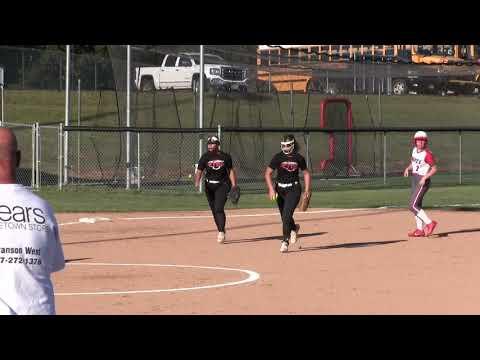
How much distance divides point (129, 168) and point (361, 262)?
709 inches

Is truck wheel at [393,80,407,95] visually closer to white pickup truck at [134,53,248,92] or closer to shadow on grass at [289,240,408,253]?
white pickup truck at [134,53,248,92]

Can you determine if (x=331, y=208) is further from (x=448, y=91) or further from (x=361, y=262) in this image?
(x=448, y=91)

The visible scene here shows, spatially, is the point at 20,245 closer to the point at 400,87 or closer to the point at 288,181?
the point at 288,181

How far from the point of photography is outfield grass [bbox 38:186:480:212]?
2864cm

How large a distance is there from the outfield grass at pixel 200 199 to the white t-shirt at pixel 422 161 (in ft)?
28.0

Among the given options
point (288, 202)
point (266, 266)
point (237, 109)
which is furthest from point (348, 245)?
point (237, 109)

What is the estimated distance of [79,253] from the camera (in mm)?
18469

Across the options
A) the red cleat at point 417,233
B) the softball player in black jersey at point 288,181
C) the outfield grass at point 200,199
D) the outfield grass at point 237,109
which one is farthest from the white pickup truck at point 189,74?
the softball player in black jersey at point 288,181

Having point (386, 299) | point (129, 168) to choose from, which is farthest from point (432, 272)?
point (129, 168)

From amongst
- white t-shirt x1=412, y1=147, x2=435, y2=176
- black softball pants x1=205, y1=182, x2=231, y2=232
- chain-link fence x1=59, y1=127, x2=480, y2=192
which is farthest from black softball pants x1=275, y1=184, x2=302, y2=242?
chain-link fence x1=59, y1=127, x2=480, y2=192

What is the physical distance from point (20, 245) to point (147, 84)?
115ft

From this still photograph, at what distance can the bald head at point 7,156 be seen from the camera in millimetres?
5605

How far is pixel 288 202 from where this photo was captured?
18.0 metres
